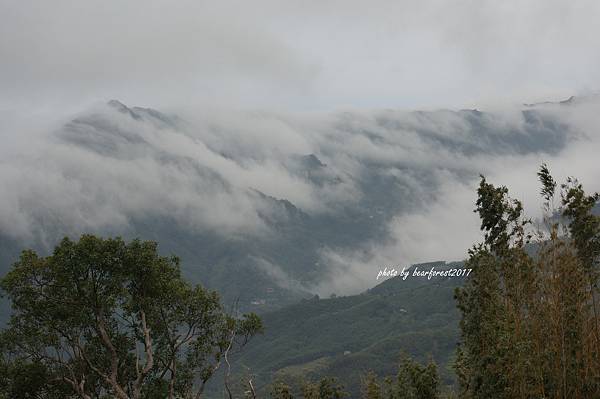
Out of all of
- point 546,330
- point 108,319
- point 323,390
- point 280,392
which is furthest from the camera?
point 323,390

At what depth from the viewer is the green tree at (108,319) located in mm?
40312

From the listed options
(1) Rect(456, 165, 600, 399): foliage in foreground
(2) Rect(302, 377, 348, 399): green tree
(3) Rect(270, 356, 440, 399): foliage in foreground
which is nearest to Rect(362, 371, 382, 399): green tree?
(3) Rect(270, 356, 440, 399): foliage in foreground

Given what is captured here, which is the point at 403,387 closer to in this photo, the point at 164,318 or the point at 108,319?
the point at 164,318

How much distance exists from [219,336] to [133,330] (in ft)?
21.5

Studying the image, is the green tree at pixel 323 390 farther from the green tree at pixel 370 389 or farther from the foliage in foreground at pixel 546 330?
the foliage in foreground at pixel 546 330

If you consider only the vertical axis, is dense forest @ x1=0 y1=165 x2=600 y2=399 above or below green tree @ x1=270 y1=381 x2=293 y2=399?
above

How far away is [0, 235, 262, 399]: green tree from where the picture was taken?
40.3 metres

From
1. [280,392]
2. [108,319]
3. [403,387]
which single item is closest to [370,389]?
[403,387]

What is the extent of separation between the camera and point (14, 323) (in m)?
41.7

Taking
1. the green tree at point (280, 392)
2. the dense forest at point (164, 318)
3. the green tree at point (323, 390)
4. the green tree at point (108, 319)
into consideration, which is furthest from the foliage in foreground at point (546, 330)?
the green tree at point (108, 319)

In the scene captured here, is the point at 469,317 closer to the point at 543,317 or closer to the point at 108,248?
the point at 543,317

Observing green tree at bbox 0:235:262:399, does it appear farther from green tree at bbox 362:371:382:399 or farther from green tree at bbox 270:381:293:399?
green tree at bbox 362:371:382:399

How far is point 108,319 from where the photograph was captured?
4512 cm

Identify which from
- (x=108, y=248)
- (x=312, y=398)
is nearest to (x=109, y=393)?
(x=108, y=248)
